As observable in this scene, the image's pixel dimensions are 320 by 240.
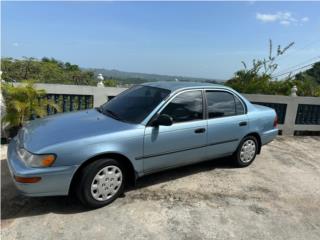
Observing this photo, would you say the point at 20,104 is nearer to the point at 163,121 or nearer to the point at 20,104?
the point at 20,104

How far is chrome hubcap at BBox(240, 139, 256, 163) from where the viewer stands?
511cm

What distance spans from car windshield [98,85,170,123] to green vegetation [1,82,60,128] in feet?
6.86

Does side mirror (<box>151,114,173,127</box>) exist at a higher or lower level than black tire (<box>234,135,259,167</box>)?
higher

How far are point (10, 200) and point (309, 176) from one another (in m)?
4.93

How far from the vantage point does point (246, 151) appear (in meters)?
5.16

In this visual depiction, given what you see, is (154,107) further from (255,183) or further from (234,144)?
(255,183)

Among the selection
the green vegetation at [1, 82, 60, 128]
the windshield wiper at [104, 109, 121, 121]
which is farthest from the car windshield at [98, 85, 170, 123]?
the green vegetation at [1, 82, 60, 128]

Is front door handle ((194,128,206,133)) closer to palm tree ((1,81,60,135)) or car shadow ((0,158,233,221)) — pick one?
car shadow ((0,158,233,221))

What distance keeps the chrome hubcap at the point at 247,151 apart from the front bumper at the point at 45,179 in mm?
3132

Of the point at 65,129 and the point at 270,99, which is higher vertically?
the point at 270,99

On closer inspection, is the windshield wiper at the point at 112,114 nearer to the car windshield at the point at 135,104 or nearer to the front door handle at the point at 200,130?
the car windshield at the point at 135,104

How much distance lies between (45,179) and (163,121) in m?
1.61

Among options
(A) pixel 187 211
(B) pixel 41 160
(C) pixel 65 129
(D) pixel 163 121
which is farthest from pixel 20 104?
(A) pixel 187 211

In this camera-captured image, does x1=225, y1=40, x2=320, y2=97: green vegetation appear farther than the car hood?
Yes
